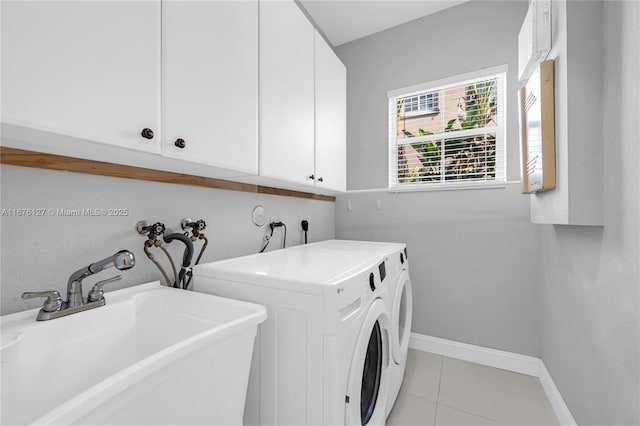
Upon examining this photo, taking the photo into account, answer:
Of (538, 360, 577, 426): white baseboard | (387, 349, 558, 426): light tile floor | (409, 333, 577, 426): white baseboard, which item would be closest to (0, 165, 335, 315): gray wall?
(387, 349, 558, 426): light tile floor

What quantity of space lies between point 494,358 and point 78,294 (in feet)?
8.74

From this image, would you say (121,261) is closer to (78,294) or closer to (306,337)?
(78,294)

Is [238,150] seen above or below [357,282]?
above

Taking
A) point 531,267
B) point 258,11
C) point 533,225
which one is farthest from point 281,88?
point 531,267

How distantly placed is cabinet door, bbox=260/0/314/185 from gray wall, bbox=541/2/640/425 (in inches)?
51.3

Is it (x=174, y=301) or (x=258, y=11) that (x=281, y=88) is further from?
(x=174, y=301)

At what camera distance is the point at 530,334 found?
203cm

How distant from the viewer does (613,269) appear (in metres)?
1.08

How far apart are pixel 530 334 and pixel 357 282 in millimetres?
1845

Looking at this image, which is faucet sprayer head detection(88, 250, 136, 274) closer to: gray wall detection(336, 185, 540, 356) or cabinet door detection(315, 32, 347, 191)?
cabinet door detection(315, 32, 347, 191)

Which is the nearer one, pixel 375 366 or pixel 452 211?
pixel 375 366

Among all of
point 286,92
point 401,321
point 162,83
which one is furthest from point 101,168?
point 401,321

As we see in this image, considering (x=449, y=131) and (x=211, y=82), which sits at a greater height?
(x=449, y=131)

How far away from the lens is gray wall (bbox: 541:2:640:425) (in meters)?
0.95
